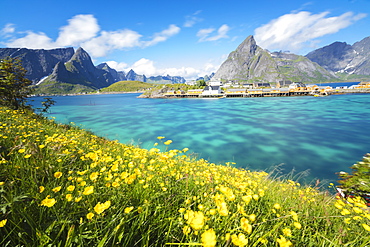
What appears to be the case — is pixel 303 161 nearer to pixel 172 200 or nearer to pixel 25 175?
pixel 172 200

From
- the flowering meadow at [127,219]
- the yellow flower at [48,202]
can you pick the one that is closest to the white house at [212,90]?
the flowering meadow at [127,219]

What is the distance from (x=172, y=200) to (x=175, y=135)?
23.3 m

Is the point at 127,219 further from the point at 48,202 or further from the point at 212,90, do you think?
the point at 212,90

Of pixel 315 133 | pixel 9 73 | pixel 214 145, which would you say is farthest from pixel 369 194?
pixel 315 133

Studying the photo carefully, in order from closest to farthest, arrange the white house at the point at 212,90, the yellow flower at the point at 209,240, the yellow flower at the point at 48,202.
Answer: the yellow flower at the point at 209,240 < the yellow flower at the point at 48,202 < the white house at the point at 212,90

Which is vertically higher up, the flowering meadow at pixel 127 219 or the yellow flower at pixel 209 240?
the yellow flower at pixel 209 240

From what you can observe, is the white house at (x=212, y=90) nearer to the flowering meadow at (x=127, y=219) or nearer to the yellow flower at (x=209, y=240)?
the flowering meadow at (x=127, y=219)

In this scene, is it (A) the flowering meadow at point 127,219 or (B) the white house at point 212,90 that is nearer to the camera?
(A) the flowering meadow at point 127,219

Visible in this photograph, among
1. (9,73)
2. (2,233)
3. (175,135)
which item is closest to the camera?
(2,233)

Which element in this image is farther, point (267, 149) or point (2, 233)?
point (267, 149)

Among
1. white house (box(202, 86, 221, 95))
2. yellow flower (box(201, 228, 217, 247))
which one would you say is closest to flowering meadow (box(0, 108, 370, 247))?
yellow flower (box(201, 228, 217, 247))

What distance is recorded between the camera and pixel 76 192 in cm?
178

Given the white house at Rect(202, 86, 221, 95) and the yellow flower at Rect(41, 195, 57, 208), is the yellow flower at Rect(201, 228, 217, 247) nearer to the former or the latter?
the yellow flower at Rect(41, 195, 57, 208)

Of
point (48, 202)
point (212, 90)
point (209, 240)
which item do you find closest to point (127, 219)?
point (48, 202)
